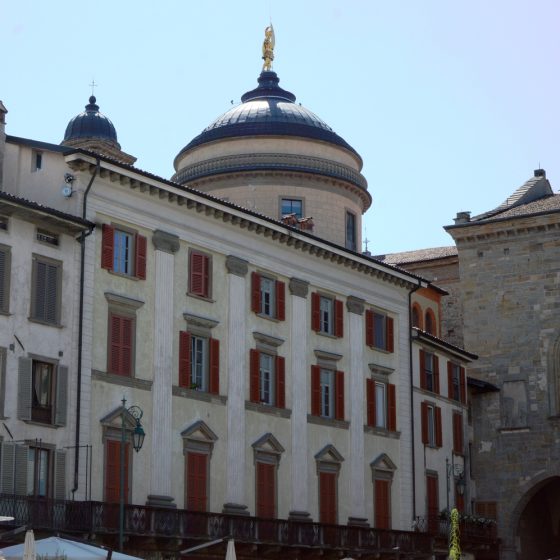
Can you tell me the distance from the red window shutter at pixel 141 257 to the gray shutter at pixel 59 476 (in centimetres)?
636

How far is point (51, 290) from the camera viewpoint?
37938mm

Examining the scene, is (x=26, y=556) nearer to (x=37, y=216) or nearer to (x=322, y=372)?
(x=37, y=216)

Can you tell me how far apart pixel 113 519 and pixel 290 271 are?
1330 centimetres

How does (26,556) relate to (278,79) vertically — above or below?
below

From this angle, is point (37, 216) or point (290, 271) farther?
point (290, 271)

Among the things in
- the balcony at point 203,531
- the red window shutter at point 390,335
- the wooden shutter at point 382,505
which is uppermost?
the red window shutter at point 390,335

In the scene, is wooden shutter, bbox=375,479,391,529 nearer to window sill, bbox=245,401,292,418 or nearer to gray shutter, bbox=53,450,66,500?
window sill, bbox=245,401,292,418

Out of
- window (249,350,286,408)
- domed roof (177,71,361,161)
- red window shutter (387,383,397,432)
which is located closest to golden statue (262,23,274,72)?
domed roof (177,71,361,161)

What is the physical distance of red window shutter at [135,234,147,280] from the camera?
1613 inches

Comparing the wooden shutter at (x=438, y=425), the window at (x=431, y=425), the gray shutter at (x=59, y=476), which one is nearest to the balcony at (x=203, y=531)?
the gray shutter at (x=59, y=476)

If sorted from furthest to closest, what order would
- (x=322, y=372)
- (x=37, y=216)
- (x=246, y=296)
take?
(x=322, y=372), (x=246, y=296), (x=37, y=216)

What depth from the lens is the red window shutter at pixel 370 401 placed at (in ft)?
166

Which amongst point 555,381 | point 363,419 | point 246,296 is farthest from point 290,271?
point 555,381

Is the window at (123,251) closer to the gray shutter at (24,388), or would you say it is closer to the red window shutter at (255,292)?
the gray shutter at (24,388)
